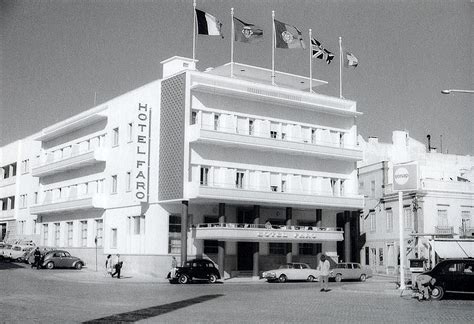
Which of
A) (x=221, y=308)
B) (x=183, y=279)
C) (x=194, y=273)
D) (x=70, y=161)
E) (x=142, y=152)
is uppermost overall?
(x=70, y=161)

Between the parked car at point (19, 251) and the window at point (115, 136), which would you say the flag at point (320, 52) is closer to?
the window at point (115, 136)

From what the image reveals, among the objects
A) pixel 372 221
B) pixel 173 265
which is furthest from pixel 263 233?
pixel 372 221

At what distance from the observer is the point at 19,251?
57906mm

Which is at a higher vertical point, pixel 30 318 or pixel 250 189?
pixel 250 189

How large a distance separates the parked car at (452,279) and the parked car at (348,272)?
1878 centimetres

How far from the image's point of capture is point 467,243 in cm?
3731

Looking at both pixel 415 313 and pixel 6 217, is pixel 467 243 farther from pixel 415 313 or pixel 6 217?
pixel 6 217

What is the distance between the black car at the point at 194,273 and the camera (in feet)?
131

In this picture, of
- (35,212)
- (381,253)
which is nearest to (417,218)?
(381,253)

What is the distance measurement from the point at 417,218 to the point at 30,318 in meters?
42.4

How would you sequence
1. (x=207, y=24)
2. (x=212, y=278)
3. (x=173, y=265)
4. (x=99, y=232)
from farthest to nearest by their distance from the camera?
(x=99, y=232), (x=207, y=24), (x=173, y=265), (x=212, y=278)

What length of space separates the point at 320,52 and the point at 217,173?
13469 mm

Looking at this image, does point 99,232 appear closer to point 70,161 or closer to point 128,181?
point 128,181

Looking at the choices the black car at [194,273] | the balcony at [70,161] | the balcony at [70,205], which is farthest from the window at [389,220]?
the balcony at [70,161]
